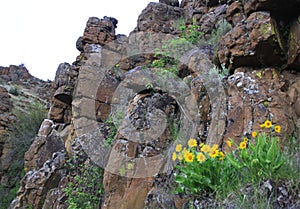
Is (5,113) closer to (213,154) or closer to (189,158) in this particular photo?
(189,158)

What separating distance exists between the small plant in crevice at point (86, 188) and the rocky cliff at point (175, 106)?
0.02 meters

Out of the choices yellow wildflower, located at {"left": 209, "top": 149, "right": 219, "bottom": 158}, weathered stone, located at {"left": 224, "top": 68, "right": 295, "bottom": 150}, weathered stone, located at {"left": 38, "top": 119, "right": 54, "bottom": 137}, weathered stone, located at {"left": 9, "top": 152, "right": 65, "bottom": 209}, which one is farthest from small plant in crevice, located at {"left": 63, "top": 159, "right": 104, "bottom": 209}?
weathered stone, located at {"left": 38, "top": 119, "right": 54, "bottom": 137}

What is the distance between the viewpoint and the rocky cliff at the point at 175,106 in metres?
3.96

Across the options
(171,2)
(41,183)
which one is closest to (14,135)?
(41,183)

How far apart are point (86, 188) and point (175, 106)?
7.63 feet

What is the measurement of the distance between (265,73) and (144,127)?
2093 mm

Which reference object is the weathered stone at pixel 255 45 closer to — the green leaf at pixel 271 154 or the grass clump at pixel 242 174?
the grass clump at pixel 242 174

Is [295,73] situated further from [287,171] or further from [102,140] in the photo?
[102,140]

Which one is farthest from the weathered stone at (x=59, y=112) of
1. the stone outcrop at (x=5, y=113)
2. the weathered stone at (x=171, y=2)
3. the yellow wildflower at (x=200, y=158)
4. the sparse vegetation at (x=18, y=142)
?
the yellow wildflower at (x=200, y=158)

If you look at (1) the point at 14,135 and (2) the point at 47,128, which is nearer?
(2) the point at 47,128

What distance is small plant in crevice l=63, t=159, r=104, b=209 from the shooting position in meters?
5.64

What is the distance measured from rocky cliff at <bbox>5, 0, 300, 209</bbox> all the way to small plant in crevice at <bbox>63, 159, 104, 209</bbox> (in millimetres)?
20

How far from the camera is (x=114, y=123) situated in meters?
6.45

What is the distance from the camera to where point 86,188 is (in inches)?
230
